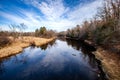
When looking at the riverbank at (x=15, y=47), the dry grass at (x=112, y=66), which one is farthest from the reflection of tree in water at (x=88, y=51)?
the riverbank at (x=15, y=47)

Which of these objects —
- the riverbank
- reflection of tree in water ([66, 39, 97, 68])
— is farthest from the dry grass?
the riverbank

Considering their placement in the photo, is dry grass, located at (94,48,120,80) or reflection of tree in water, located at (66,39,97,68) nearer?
dry grass, located at (94,48,120,80)

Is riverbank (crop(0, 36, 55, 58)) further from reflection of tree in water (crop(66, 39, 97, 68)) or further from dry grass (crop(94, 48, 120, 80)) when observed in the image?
dry grass (crop(94, 48, 120, 80))

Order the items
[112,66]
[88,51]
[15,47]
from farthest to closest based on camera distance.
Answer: [15,47]
[88,51]
[112,66]

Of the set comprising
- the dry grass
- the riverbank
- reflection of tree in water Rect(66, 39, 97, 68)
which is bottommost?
reflection of tree in water Rect(66, 39, 97, 68)

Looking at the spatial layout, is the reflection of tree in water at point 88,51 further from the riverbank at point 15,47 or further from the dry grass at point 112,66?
the riverbank at point 15,47

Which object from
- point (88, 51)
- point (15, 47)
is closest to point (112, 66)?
point (88, 51)

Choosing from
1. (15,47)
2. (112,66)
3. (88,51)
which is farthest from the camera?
(15,47)

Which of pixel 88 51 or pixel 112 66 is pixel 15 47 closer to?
pixel 88 51

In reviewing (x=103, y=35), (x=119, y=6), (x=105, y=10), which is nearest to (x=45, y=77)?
(x=103, y=35)

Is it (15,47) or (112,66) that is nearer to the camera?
(112,66)

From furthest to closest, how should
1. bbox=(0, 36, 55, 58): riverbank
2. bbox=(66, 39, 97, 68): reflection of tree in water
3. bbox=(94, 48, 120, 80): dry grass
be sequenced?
bbox=(0, 36, 55, 58): riverbank, bbox=(66, 39, 97, 68): reflection of tree in water, bbox=(94, 48, 120, 80): dry grass

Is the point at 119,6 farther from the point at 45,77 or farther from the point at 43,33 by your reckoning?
the point at 43,33

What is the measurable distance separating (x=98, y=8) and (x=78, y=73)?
104ft
